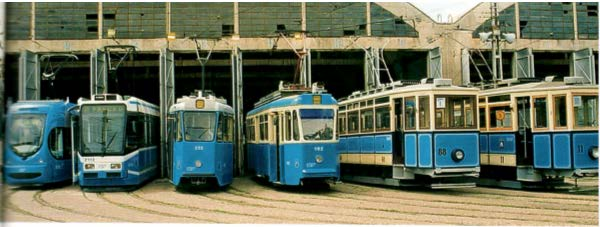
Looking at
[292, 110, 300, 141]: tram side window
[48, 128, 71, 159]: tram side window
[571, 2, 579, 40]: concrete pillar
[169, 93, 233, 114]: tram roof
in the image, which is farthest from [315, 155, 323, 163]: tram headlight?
[48, 128, 71, 159]: tram side window

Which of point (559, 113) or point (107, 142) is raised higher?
point (559, 113)

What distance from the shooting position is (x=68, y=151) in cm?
1758

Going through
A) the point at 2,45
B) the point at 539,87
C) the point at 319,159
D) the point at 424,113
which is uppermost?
the point at 2,45

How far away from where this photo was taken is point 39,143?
16547 mm

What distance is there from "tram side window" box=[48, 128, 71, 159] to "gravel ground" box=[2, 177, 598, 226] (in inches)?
39.9

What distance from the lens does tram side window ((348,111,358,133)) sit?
682 inches

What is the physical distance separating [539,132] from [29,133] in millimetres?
11558

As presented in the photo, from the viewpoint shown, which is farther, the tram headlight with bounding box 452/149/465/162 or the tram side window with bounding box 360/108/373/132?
the tram side window with bounding box 360/108/373/132

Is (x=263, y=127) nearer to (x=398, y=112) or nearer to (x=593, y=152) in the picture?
(x=398, y=112)

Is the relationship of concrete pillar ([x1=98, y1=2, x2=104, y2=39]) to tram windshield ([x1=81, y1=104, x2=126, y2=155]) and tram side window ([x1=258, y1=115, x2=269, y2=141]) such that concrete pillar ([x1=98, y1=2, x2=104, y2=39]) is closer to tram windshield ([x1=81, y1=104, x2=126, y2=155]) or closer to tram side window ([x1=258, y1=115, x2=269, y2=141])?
tram windshield ([x1=81, y1=104, x2=126, y2=155])

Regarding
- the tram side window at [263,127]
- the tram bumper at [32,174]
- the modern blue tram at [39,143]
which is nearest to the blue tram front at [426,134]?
the tram side window at [263,127]

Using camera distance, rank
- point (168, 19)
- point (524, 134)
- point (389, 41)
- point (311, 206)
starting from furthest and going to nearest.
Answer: point (389, 41) < point (168, 19) < point (524, 134) < point (311, 206)

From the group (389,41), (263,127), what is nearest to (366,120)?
(263,127)

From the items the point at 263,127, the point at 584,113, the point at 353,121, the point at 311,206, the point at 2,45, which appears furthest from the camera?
the point at 353,121
